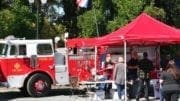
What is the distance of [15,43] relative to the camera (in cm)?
2286

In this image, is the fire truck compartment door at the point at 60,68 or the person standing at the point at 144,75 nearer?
the person standing at the point at 144,75

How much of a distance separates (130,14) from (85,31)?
139 inches

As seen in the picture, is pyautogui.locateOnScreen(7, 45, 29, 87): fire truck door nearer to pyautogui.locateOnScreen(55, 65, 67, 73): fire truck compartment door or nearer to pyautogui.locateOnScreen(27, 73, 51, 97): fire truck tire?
pyautogui.locateOnScreen(27, 73, 51, 97): fire truck tire

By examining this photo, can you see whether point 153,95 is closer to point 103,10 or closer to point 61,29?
point 103,10

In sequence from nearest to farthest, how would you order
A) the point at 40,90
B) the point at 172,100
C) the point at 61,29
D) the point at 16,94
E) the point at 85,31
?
the point at 172,100, the point at 40,90, the point at 16,94, the point at 85,31, the point at 61,29

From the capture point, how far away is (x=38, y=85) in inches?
909

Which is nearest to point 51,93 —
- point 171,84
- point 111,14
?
point 111,14

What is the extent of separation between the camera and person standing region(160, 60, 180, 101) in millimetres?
15227

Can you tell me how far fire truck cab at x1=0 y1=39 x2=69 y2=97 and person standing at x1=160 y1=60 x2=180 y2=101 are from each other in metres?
8.39

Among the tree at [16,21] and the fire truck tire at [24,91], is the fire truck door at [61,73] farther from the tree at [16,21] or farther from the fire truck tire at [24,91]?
the tree at [16,21]

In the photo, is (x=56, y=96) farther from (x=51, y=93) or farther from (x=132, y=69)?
(x=132, y=69)

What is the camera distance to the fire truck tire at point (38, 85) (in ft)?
75.2

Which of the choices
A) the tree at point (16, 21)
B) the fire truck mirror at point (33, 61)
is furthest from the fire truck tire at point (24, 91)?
the tree at point (16, 21)

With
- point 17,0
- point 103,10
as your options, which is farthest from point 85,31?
point 17,0
